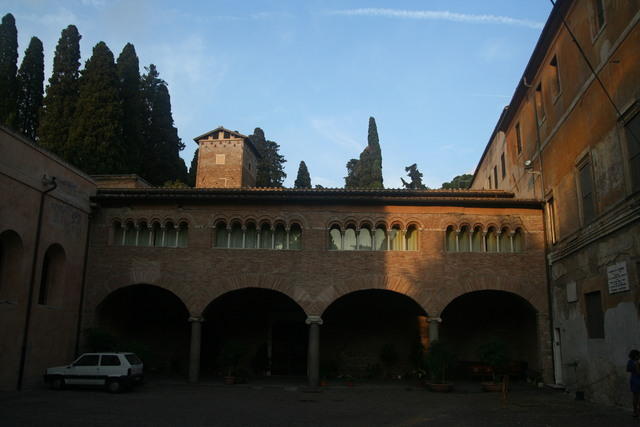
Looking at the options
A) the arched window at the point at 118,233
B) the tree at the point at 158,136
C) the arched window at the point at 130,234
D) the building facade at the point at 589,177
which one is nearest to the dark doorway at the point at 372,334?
the building facade at the point at 589,177

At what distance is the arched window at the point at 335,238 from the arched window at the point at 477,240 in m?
4.58

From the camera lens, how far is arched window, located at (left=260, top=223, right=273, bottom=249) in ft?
63.6

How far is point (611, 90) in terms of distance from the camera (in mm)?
13266

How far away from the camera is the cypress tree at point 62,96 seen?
31.2m

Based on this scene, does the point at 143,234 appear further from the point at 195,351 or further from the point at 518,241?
the point at 518,241

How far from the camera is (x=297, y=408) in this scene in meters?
13.9

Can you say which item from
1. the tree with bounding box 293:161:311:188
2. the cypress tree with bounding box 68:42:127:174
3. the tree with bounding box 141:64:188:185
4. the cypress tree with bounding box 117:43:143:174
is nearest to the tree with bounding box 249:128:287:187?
the tree with bounding box 293:161:311:188

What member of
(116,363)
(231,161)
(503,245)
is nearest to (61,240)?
(116,363)

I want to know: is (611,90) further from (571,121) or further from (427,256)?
(427,256)

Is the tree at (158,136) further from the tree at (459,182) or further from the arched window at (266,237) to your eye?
the tree at (459,182)

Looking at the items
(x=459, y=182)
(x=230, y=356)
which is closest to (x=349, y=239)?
(x=230, y=356)

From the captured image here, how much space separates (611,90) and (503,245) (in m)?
7.29

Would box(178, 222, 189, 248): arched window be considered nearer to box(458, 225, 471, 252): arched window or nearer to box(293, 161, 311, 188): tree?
box(458, 225, 471, 252): arched window

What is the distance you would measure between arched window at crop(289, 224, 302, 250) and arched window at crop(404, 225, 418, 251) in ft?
12.1
